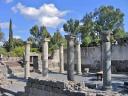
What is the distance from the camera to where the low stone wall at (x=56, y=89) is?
465 inches

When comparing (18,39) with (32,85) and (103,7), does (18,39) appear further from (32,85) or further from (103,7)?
(32,85)

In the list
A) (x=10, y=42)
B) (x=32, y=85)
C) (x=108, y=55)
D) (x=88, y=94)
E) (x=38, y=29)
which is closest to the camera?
(x=88, y=94)

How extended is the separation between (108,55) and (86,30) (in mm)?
34701

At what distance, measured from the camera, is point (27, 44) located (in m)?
30.5

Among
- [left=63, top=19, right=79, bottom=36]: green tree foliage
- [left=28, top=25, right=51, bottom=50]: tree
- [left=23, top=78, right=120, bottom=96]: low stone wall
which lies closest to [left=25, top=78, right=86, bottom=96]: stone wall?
[left=23, top=78, right=120, bottom=96]: low stone wall

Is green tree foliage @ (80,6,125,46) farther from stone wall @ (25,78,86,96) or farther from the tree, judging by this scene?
stone wall @ (25,78,86,96)

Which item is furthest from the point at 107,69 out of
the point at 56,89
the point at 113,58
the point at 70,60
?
the point at 113,58

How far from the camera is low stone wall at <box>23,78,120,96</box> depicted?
1182cm

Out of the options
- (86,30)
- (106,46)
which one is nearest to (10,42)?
(86,30)

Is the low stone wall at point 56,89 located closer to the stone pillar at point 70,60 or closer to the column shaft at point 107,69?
the stone pillar at point 70,60

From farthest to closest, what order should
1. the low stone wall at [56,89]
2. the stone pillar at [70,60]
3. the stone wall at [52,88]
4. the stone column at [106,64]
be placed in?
the stone pillar at [70,60] < the stone column at [106,64] < the stone wall at [52,88] < the low stone wall at [56,89]

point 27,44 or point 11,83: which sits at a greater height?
point 27,44

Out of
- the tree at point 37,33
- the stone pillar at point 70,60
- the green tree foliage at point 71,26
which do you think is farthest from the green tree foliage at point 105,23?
the stone pillar at point 70,60

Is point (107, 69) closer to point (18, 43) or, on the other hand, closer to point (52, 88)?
point (52, 88)
